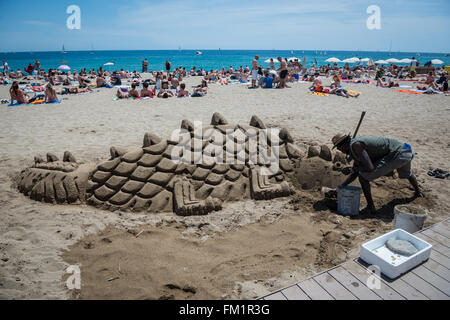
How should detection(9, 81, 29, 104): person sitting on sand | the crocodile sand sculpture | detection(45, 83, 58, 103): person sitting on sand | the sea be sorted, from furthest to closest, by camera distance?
the sea
detection(45, 83, 58, 103): person sitting on sand
detection(9, 81, 29, 104): person sitting on sand
the crocodile sand sculpture

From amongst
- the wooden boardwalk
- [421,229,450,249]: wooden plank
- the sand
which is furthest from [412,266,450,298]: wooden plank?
the sand

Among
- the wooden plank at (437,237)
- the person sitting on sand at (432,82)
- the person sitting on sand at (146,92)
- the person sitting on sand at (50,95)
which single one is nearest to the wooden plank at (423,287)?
the wooden plank at (437,237)

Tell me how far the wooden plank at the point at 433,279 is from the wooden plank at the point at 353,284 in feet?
1.73

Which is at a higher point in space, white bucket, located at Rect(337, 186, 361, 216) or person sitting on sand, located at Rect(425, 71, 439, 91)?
person sitting on sand, located at Rect(425, 71, 439, 91)

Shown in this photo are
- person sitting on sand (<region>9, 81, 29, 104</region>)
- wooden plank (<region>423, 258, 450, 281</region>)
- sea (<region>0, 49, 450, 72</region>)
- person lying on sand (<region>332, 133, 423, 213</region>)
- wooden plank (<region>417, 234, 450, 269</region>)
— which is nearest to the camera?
wooden plank (<region>423, 258, 450, 281</region>)

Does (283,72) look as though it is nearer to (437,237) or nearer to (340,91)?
(340,91)

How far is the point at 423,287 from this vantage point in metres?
2.30

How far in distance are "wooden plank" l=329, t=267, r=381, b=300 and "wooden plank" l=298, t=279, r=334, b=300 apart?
0.63ft

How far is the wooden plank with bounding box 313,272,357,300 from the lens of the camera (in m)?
2.22

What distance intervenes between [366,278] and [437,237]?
1.15m

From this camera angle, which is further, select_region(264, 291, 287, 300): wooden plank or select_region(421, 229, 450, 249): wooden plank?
select_region(421, 229, 450, 249): wooden plank

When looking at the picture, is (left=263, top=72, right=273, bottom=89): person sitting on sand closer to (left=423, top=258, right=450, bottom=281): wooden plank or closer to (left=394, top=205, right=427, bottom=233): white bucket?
(left=394, top=205, right=427, bottom=233): white bucket

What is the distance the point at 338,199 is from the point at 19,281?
3753 millimetres

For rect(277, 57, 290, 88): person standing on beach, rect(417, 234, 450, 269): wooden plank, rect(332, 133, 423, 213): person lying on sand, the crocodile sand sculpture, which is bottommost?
A: rect(417, 234, 450, 269): wooden plank
